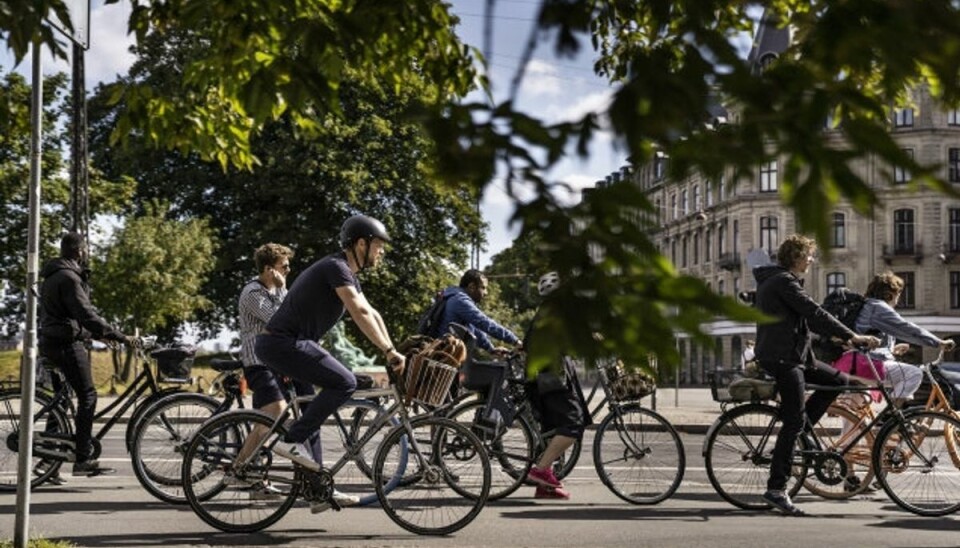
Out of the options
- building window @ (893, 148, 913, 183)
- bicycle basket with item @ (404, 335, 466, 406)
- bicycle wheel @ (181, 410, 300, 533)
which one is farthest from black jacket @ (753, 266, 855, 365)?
building window @ (893, 148, 913, 183)

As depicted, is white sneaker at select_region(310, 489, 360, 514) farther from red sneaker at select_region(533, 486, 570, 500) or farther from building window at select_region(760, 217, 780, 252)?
building window at select_region(760, 217, 780, 252)

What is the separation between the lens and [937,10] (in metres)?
2.53

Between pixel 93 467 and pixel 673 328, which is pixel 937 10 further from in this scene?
pixel 93 467

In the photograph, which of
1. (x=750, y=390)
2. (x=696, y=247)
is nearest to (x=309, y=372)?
(x=750, y=390)

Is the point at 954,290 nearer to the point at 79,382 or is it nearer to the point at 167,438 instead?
the point at 79,382

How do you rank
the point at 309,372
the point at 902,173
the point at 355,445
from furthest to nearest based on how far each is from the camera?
the point at 355,445
the point at 309,372
the point at 902,173

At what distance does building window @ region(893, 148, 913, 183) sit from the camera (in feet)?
8.11

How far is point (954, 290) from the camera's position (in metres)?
69.6

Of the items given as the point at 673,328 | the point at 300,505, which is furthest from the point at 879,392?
the point at 673,328

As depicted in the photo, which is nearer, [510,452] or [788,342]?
[788,342]

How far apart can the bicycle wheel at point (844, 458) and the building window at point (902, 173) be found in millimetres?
6839

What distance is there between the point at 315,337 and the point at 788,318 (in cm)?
310

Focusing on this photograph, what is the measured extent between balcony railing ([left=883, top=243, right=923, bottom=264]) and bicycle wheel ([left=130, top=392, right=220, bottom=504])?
64812 millimetres

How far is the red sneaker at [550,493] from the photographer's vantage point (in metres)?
9.51
